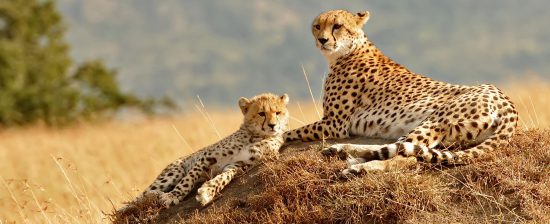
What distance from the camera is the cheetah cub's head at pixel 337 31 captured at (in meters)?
7.11

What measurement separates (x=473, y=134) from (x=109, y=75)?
81.4 feet

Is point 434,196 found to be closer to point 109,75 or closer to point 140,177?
point 140,177

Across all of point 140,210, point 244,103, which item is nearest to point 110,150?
point 244,103

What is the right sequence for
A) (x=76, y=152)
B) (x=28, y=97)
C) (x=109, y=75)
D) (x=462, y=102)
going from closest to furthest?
(x=462, y=102), (x=76, y=152), (x=28, y=97), (x=109, y=75)

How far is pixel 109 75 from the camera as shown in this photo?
30.1m

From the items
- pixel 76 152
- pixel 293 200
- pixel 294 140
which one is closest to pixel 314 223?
pixel 293 200

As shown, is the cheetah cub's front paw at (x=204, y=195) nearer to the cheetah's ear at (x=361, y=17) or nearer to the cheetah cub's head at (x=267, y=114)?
the cheetah cub's head at (x=267, y=114)

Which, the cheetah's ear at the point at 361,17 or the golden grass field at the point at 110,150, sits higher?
the cheetah's ear at the point at 361,17

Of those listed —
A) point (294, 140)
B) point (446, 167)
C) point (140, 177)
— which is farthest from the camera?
point (140, 177)

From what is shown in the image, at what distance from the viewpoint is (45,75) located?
29359mm

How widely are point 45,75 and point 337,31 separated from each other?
23.2m

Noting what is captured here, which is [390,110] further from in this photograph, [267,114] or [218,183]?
[218,183]

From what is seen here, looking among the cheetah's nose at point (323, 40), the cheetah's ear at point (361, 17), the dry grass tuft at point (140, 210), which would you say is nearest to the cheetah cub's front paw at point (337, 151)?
Answer: the dry grass tuft at point (140, 210)

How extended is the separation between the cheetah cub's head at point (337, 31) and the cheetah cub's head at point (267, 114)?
0.69m
